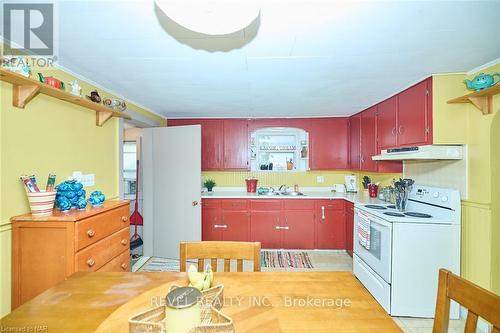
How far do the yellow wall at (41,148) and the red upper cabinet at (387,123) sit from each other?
3115mm

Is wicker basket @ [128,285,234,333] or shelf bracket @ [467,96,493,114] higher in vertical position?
shelf bracket @ [467,96,493,114]

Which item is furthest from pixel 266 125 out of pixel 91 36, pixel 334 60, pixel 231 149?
pixel 91 36

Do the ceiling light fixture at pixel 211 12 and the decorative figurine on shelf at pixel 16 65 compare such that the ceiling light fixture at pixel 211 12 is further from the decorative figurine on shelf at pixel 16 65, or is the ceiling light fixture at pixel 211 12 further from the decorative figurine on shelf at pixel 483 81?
the decorative figurine on shelf at pixel 483 81

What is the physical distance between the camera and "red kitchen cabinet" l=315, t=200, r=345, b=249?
3510 mm

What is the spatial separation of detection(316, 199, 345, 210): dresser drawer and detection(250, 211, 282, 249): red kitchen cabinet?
2.10 ft

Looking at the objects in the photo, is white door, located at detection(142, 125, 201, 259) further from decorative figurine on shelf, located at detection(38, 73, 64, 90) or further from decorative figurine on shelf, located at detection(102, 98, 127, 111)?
decorative figurine on shelf, located at detection(38, 73, 64, 90)

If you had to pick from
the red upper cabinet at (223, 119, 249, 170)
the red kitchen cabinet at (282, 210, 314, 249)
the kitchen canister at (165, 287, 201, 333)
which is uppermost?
the red upper cabinet at (223, 119, 249, 170)

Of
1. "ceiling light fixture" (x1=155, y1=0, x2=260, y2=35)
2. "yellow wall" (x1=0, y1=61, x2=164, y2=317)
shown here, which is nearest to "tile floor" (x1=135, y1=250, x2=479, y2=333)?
"yellow wall" (x1=0, y1=61, x2=164, y2=317)

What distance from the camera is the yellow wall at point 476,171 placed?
6.10 ft

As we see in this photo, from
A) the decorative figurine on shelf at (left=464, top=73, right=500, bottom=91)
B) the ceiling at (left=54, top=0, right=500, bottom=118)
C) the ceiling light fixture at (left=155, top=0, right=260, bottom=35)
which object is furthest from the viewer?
the decorative figurine on shelf at (left=464, top=73, right=500, bottom=91)

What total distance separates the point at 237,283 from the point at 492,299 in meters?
0.93

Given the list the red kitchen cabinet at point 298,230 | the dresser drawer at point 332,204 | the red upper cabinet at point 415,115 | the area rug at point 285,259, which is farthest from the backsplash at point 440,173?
the area rug at point 285,259

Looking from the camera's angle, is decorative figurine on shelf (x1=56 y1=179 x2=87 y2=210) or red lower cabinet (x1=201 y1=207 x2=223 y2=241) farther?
red lower cabinet (x1=201 y1=207 x2=223 y2=241)

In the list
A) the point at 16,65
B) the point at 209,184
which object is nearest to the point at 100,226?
the point at 16,65
